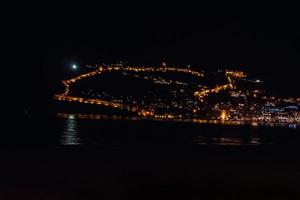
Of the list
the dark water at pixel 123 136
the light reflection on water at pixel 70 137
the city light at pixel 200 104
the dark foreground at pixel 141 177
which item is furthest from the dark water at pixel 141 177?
the city light at pixel 200 104

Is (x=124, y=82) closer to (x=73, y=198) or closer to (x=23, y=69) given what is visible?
(x=23, y=69)

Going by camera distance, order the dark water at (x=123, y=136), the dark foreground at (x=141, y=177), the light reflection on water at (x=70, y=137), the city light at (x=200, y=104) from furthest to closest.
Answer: the city light at (x=200, y=104) → the dark water at (x=123, y=136) → the light reflection on water at (x=70, y=137) → the dark foreground at (x=141, y=177)

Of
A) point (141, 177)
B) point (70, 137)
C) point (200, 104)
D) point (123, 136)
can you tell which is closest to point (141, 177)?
point (141, 177)

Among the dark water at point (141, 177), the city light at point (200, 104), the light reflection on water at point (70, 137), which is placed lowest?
the dark water at point (141, 177)

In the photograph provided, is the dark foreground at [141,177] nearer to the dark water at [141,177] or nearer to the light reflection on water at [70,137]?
the dark water at [141,177]

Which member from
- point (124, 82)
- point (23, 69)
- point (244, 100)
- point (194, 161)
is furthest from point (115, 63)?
point (194, 161)

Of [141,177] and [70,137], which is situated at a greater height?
[70,137]

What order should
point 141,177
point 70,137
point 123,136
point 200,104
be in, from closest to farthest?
point 141,177 < point 70,137 < point 123,136 < point 200,104

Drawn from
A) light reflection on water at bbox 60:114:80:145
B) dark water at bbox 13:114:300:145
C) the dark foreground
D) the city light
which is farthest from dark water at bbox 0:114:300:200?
the city light

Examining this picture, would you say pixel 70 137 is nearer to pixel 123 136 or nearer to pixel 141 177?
pixel 123 136
